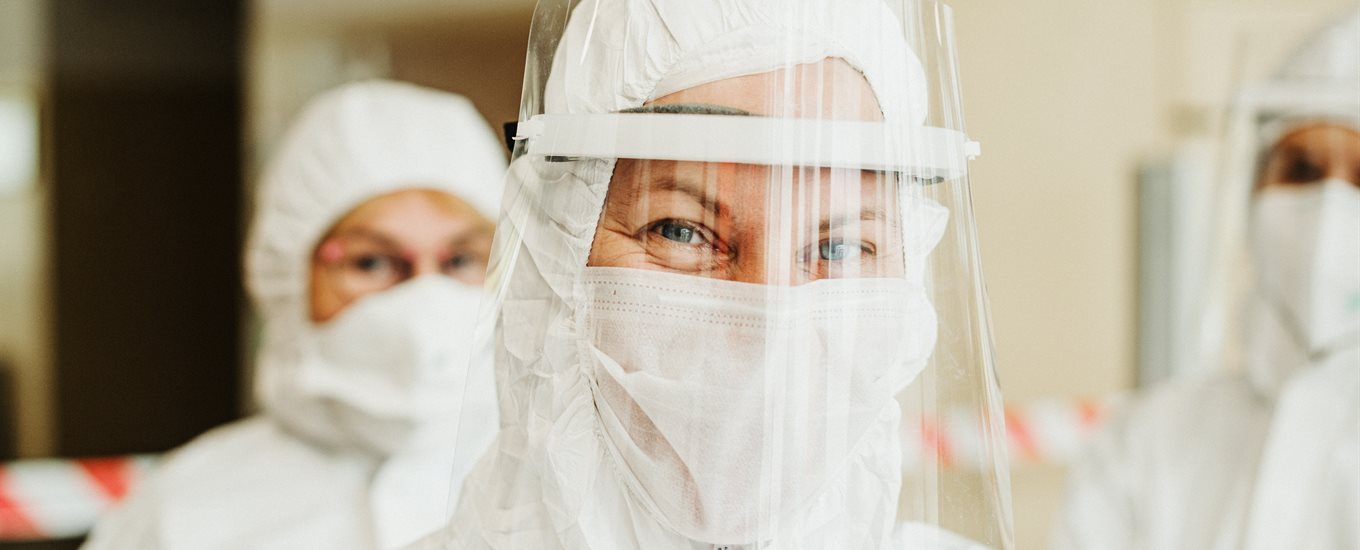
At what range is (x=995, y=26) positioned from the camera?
4.77 meters

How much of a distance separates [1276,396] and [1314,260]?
305 mm

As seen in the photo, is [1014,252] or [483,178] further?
[1014,252]

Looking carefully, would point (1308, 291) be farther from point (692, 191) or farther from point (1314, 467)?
point (692, 191)

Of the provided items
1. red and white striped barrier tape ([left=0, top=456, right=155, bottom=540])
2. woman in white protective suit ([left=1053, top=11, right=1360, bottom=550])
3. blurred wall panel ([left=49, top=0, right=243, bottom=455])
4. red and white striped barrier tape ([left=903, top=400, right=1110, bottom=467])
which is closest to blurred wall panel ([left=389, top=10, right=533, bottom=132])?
blurred wall panel ([left=49, top=0, right=243, bottom=455])

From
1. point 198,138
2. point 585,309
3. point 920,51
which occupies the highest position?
point 198,138

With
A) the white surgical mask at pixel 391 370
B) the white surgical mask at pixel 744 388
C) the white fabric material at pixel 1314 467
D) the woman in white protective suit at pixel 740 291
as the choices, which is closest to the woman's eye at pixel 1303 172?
the white fabric material at pixel 1314 467

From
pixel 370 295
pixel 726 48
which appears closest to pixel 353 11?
pixel 370 295

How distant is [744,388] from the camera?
1247mm

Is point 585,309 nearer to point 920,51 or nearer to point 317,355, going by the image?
point 920,51

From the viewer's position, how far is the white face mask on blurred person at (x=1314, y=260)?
2221mm

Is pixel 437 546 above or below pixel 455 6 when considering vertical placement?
below

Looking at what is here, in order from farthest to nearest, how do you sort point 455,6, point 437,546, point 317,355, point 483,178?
1. point 455,6
2. point 483,178
3. point 317,355
4. point 437,546

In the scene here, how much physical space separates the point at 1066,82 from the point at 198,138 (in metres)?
3.62

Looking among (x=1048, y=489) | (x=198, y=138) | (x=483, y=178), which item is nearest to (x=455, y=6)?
(x=198, y=138)
